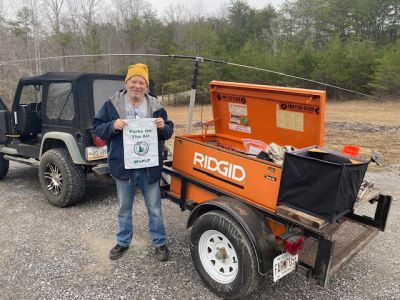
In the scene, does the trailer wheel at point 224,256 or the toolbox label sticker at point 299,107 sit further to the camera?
the toolbox label sticker at point 299,107

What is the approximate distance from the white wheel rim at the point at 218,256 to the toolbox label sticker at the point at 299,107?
4.70 ft

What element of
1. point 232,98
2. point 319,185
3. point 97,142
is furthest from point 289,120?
point 97,142

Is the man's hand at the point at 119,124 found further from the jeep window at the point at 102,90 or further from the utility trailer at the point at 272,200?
the jeep window at the point at 102,90

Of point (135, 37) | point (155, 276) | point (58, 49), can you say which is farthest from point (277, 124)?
point (135, 37)

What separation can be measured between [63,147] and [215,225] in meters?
3.19

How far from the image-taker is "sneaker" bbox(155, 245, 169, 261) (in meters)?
3.55

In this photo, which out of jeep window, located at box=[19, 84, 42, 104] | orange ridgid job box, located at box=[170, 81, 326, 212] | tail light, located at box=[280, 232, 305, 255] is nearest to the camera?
tail light, located at box=[280, 232, 305, 255]

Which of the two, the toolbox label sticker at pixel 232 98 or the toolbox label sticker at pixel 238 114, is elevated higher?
the toolbox label sticker at pixel 232 98

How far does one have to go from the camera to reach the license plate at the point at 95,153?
4.72 metres

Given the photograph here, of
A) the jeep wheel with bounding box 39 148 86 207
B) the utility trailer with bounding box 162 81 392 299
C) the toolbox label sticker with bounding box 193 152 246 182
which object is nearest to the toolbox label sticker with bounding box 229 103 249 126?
the utility trailer with bounding box 162 81 392 299

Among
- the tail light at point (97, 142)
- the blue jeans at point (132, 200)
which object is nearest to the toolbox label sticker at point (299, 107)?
the blue jeans at point (132, 200)

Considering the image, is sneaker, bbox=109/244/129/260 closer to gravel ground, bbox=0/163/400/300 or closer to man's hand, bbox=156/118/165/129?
gravel ground, bbox=0/163/400/300

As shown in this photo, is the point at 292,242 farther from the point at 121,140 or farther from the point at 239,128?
the point at 239,128

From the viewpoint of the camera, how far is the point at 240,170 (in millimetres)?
2980
